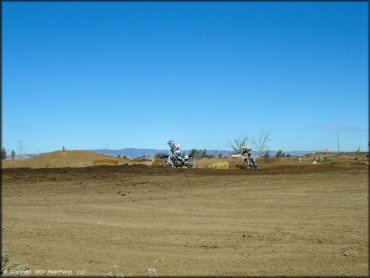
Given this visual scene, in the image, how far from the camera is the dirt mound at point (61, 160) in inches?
1239

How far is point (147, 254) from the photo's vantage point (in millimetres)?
8891

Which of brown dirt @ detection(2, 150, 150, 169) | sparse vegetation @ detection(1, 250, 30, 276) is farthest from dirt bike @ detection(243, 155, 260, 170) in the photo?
sparse vegetation @ detection(1, 250, 30, 276)

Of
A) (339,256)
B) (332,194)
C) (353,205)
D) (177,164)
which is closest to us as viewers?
(339,256)

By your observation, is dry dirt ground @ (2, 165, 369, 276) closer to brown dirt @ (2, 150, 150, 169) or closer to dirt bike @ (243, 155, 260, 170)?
dirt bike @ (243, 155, 260, 170)

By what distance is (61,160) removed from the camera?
32.7 m

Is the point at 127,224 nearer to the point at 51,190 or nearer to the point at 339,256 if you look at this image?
the point at 339,256

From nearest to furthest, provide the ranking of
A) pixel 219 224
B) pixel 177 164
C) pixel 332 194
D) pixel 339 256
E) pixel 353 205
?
1. pixel 339 256
2. pixel 219 224
3. pixel 353 205
4. pixel 332 194
5. pixel 177 164

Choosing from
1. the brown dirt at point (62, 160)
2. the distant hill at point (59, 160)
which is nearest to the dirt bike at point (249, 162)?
the brown dirt at point (62, 160)

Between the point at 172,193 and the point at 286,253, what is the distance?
7682 mm

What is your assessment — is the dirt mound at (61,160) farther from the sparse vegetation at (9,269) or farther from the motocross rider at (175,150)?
the sparse vegetation at (9,269)

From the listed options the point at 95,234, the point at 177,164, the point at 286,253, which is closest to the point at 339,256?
the point at 286,253

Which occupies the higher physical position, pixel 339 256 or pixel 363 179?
pixel 363 179

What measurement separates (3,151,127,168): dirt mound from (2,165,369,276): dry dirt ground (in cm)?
1111

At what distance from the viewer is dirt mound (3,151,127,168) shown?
3148 cm
